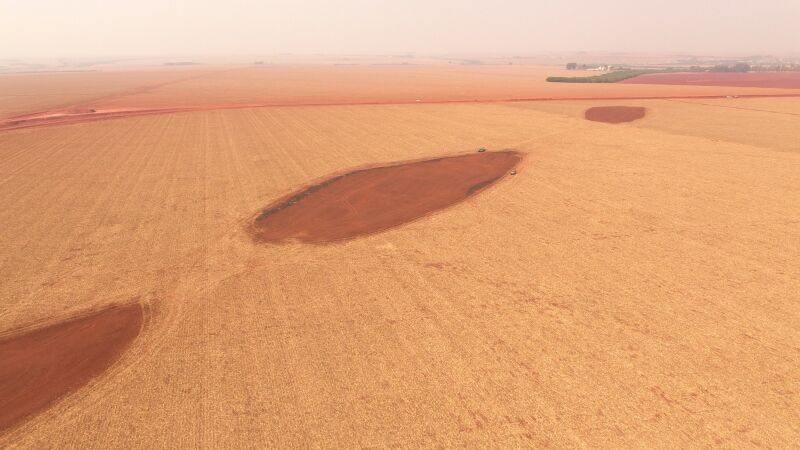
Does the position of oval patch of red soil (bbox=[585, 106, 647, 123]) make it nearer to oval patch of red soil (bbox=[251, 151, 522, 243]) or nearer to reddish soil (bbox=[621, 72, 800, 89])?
oval patch of red soil (bbox=[251, 151, 522, 243])

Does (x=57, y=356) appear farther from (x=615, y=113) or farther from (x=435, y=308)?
(x=615, y=113)

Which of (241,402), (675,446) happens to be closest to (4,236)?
(241,402)

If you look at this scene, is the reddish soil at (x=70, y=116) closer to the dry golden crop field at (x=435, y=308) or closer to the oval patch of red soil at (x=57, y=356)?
the dry golden crop field at (x=435, y=308)

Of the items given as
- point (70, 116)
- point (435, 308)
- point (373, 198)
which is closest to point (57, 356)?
point (435, 308)

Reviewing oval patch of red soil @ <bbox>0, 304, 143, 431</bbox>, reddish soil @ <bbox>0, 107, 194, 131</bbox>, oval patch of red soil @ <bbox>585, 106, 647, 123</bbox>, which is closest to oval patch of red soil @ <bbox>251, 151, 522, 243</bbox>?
oval patch of red soil @ <bbox>0, 304, 143, 431</bbox>

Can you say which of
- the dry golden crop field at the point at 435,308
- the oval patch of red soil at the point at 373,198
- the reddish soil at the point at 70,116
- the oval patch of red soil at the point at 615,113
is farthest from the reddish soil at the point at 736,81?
the reddish soil at the point at 70,116
